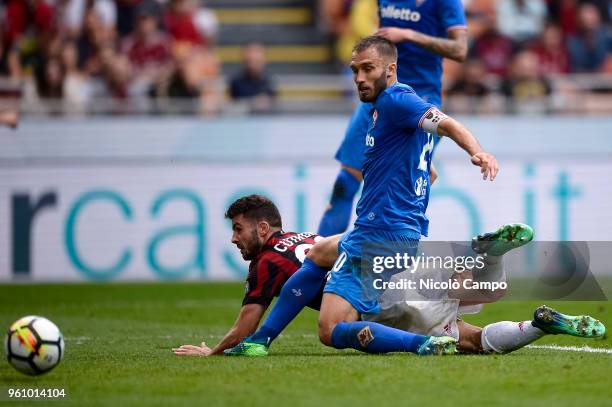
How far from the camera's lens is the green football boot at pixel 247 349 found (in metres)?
8.23

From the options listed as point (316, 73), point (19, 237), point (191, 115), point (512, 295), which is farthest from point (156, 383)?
point (316, 73)

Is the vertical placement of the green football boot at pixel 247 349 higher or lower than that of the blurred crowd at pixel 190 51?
lower

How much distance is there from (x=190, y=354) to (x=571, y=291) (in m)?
2.66

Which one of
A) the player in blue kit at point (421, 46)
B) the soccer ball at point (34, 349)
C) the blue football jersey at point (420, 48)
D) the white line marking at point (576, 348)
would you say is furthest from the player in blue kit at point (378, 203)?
the blue football jersey at point (420, 48)

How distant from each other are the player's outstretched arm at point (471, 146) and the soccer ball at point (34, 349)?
2614 mm

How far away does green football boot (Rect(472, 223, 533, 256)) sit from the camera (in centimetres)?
762

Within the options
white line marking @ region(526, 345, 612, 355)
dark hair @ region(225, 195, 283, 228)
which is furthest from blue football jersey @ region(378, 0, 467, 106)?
white line marking @ region(526, 345, 612, 355)

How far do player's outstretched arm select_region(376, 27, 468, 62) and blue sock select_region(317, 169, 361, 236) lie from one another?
148 centimetres

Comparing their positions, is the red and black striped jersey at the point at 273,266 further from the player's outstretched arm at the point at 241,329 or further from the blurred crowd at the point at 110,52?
the blurred crowd at the point at 110,52

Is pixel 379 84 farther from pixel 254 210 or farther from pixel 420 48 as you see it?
pixel 420 48

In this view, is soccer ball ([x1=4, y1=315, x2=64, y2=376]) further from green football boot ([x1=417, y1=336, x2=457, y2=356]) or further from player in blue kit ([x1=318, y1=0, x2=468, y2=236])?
player in blue kit ([x1=318, y1=0, x2=468, y2=236])

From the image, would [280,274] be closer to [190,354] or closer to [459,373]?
[190,354]

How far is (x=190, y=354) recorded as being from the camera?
8.30 m

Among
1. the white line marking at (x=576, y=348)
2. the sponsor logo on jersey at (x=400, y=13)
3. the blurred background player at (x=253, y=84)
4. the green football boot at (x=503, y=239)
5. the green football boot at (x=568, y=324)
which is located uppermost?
the sponsor logo on jersey at (x=400, y=13)
